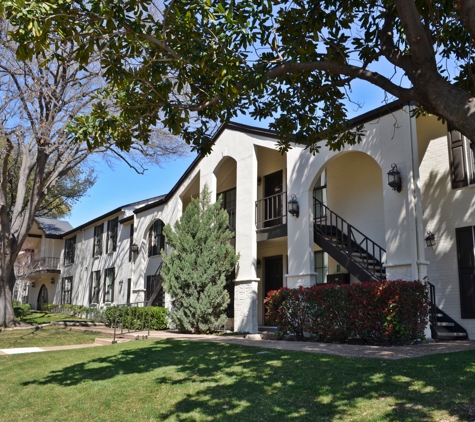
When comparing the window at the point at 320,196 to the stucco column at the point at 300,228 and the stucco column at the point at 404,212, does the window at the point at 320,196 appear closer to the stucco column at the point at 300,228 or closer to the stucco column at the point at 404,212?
the stucco column at the point at 300,228

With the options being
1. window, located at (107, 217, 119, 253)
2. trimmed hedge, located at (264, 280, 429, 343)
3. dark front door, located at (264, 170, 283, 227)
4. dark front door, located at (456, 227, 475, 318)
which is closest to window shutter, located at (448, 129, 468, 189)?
dark front door, located at (456, 227, 475, 318)

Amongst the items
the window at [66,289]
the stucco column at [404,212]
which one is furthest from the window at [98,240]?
the stucco column at [404,212]

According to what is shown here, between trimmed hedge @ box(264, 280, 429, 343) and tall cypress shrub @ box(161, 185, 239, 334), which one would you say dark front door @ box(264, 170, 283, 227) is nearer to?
tall cypress shrub @ box(161, 185, 239, 334)

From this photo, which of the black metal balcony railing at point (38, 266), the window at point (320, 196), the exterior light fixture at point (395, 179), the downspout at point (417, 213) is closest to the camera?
the downspout at point (417, 213)

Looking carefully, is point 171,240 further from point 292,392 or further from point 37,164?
point 292,392

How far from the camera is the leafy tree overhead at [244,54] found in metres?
6.21

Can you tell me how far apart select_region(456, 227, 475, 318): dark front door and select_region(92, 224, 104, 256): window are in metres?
22.8

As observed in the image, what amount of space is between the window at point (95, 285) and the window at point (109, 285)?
1.14m

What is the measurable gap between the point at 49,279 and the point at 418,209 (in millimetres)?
34678

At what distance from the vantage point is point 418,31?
623cm

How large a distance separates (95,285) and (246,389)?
84.2 ft

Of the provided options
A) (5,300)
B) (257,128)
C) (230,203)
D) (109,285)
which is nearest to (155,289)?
(230,203)

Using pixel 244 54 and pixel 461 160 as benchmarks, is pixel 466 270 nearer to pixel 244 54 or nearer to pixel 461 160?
pixel 461 160

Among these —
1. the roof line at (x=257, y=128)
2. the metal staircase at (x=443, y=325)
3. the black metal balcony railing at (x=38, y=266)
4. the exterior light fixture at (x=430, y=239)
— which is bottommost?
the metal staircase at (x=443, y=325)
